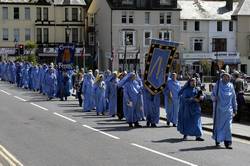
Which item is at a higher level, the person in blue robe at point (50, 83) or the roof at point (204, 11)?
the roof at point (204, 11)

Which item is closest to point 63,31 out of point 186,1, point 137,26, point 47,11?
point 47,11

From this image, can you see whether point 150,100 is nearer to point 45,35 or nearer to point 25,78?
point 25,78

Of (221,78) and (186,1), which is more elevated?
(186,1)

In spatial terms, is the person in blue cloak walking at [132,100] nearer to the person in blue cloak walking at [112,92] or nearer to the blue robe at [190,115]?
the person in blue cloak walking at [112,92]

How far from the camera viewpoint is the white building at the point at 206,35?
290ft

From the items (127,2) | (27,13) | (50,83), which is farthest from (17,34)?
(50,83)

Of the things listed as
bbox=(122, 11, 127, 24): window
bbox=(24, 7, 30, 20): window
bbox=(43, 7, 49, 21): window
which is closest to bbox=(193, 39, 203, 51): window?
bbox=(122, 11, 127, 24): window

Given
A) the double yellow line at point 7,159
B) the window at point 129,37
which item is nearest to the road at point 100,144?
the double yellow line at point 7,159

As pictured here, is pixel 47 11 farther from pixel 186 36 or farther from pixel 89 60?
pixel 186 36

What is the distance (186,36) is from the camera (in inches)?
3501

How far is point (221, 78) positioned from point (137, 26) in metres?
69.8

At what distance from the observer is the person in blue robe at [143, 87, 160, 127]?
22484 mm

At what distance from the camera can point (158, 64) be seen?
22.7 meters

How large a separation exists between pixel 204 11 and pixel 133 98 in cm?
6777
